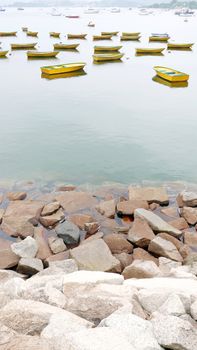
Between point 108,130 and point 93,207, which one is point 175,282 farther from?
point 108,130

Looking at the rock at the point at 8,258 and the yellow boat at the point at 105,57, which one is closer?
the rock at the point at 8,258

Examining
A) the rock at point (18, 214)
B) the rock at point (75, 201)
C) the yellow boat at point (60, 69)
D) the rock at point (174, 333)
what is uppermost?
the yellow boat at point (60, 69)

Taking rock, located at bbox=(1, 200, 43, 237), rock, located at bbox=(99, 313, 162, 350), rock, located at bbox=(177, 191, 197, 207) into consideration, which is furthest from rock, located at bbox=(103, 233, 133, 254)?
rock, located at bbox=(99, 313, 162, 350)

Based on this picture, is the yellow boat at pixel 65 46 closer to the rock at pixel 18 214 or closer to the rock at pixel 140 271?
the rock at pixel 18 214

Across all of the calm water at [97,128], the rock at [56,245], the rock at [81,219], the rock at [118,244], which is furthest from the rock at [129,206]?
the calm water at [97,128]

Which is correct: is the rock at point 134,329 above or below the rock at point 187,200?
above

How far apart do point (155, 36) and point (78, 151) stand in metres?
57.7

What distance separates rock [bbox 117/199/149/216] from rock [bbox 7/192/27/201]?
3.91 metres

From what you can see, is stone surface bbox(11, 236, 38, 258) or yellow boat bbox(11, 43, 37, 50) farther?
yellow boat bbox(11, 43, 37, 50)

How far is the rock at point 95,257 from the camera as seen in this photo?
9.30 meters

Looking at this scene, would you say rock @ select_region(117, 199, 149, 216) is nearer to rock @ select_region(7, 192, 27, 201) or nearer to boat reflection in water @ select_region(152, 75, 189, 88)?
rock @ select_region(7, 192, 27, 201)

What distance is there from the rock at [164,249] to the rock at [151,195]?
10.8ft

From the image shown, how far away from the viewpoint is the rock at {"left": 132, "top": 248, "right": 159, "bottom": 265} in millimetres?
10223

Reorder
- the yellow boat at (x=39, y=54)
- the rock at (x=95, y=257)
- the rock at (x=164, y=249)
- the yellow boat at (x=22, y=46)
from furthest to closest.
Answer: the yellow boat at (x=22, y=46) < the yellow boat at (x=39, y=54) < the rock at (x=164, y=249) < the rock at (x=95, y=257)
